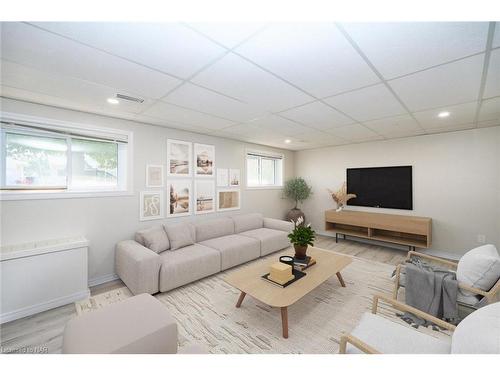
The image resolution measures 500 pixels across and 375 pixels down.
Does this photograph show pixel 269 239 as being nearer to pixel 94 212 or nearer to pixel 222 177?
pixel 222 177

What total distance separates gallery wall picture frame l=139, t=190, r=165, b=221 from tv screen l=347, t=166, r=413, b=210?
13.9 ft

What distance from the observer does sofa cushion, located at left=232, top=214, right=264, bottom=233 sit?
4.16 meters

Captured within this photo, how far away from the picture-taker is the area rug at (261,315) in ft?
5.88

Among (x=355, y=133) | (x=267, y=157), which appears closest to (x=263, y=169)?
(x=267, y=157)

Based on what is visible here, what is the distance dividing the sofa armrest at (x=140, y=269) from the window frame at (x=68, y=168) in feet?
2.98

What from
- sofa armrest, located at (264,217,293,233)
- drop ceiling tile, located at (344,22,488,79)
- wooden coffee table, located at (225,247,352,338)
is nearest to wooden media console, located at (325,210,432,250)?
sofa armrest, located at (264,217,293,233)

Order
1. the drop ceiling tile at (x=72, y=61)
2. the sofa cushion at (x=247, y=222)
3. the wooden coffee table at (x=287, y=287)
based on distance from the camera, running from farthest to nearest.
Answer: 1. the sofa cushion at (x=247, y=222)
2. the wooden coffee table at (x=287, y=287)
3. the drop ceiling tile at (x=72, y=61)

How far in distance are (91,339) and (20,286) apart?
167 centimetres

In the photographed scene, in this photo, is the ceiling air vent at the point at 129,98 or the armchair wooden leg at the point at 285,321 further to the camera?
the ceiling air vent at the point at 129,98

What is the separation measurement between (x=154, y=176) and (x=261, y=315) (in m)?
2.60

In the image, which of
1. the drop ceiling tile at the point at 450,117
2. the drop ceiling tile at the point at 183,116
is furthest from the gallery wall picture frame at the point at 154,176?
the drop ceiling tile at the point at 450,117

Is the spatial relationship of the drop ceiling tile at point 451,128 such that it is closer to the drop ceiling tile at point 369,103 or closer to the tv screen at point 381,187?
the tv screen at point 381,187

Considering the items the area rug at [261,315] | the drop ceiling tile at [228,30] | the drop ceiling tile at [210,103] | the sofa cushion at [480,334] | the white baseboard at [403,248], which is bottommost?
the area rug at [261,315]
